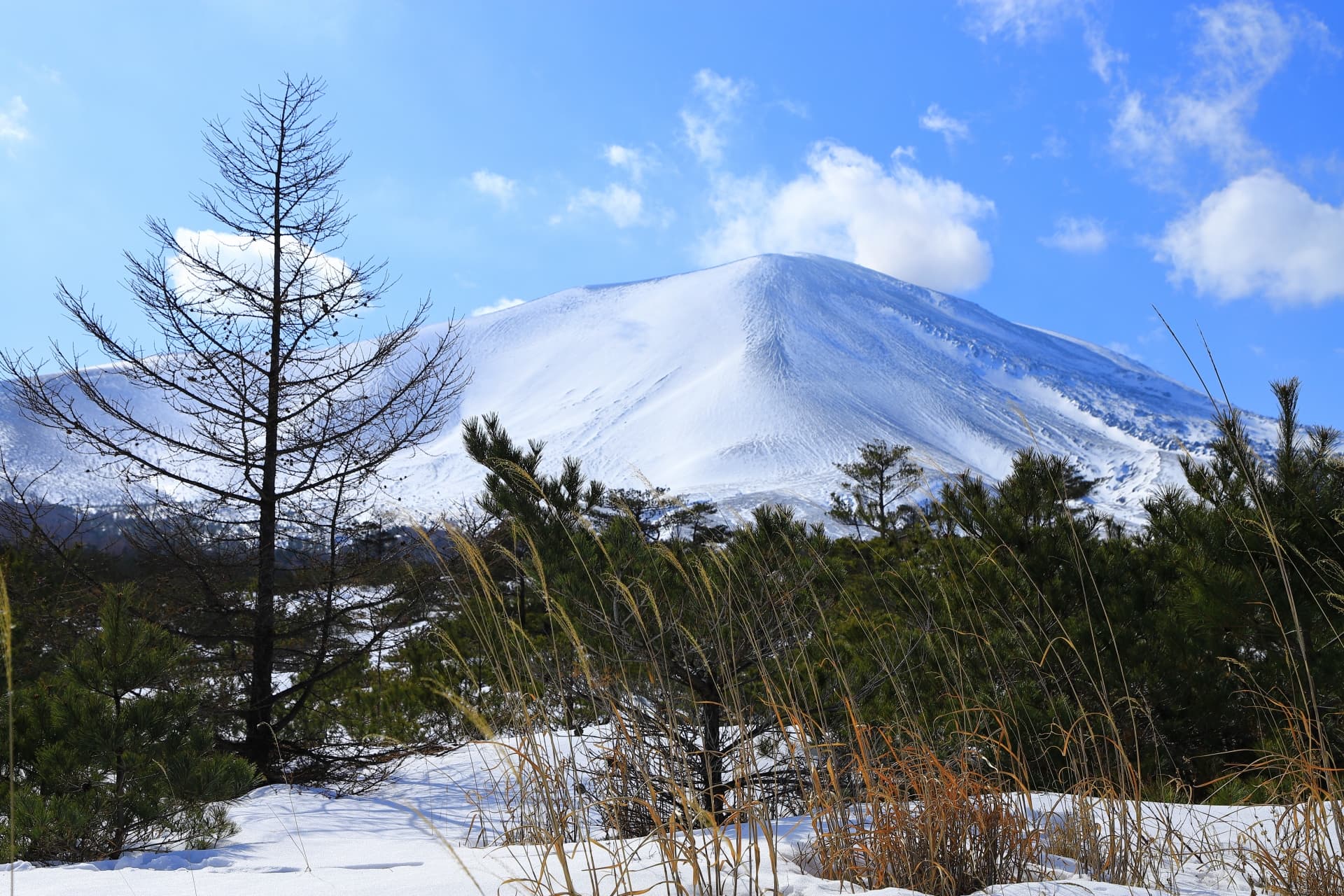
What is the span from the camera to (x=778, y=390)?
128875 millimetres

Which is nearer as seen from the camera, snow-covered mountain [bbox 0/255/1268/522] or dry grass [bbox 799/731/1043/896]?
dry grass [bbox 799/731/1043/896]

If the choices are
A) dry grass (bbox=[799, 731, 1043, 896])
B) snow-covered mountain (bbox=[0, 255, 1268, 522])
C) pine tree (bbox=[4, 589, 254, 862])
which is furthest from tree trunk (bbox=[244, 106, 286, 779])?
snow-covered mountain (bbox=[0, 255, 1268, 522])

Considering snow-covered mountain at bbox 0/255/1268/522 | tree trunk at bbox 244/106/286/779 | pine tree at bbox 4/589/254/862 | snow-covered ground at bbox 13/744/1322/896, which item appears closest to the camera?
snow-covered ground at bbox 13/744/1322/896

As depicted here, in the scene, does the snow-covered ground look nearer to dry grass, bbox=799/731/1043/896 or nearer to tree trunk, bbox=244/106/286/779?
dry grass, bbox=799/731/1043/896

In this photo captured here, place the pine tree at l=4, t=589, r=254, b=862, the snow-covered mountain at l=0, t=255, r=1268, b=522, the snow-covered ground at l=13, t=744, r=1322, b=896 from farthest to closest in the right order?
the snow-covered mountain at l=0, t=255, r=1268, b=522
the pine tree at l=4, t=589, r=254, b=862
the snow-covered ground at l=13, t=744, r=1322, b=896

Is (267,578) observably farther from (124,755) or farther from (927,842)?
(927,842)

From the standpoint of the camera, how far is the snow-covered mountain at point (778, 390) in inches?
4355

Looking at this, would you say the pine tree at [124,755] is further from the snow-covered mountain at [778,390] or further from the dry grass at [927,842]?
the snow-covered mountain at [778,390]

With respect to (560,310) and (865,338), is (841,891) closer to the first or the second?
(865,338)

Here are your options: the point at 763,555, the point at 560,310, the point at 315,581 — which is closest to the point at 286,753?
the point at 315,581

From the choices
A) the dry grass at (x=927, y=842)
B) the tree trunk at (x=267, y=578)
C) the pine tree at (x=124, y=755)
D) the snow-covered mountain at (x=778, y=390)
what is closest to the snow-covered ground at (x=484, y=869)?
the dry grass at (x=927, y=842)

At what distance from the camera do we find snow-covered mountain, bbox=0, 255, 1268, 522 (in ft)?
363

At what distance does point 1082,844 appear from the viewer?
2096mm

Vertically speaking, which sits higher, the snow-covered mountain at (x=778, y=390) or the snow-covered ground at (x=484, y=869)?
the snow-covered mountain at (x=778, y=390)
